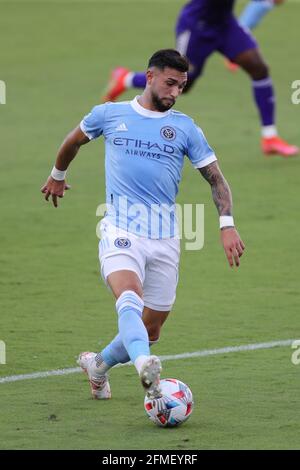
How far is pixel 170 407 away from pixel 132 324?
53 cm

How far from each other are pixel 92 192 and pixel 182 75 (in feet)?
25.0

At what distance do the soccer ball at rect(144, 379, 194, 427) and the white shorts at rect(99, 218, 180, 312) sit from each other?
67cm

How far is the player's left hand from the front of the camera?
7883mm

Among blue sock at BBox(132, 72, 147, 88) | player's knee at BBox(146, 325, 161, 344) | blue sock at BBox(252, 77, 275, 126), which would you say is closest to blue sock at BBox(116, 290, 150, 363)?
player's knee at BBox(146, 325, 161, 344)

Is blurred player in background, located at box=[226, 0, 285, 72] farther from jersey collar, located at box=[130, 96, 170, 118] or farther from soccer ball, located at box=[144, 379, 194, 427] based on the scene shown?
soccer ball, located at box=[144, 379, 194, 427]

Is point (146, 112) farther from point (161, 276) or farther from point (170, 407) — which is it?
point (170, 407)

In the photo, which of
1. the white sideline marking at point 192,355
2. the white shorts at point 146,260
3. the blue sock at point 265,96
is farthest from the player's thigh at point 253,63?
the white shorts at point 146,260

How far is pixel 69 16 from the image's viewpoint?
89.9 feet

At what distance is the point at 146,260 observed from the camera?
318 inches

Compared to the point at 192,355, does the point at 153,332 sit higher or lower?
lower

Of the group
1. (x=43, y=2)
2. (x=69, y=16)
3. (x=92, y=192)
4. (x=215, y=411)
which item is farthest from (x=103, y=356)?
(x=43, y=2)

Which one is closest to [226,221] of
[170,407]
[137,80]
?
[170,407]

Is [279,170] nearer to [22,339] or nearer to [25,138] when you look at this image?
[25,138]

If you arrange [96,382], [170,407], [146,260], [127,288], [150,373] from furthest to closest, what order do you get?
1. [96,382]
2. [146,260]
3. [127,288]
4. [170,407]
5. [150,373]
